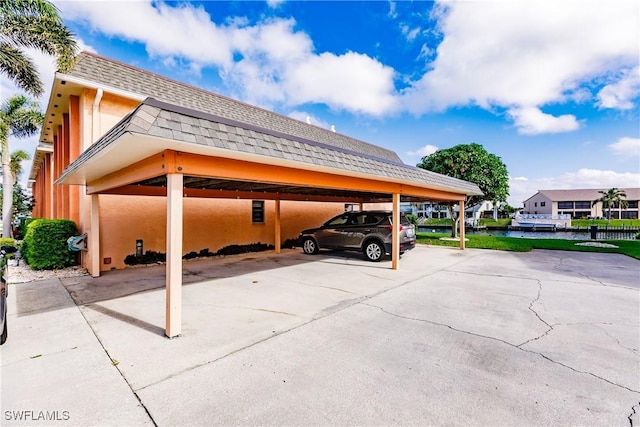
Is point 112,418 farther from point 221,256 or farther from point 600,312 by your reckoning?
point 221,256

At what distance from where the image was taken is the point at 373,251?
360 inches

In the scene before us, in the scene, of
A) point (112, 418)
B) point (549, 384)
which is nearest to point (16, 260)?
point (112, 418)

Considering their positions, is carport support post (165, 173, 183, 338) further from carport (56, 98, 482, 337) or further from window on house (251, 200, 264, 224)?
window on house (251, 200, 264, 224)

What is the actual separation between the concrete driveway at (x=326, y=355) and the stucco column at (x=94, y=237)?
1027 mm

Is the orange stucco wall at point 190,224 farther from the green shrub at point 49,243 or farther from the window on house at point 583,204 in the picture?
the window on house at point 583,204

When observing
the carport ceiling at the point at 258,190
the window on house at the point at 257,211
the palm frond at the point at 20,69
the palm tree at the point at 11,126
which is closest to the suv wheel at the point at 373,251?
the carport ceiling at the point at 258,190

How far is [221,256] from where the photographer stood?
408 inches

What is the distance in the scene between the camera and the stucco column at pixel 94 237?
6.95 meters

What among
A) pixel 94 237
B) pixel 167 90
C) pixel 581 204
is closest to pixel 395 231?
pixel 94 237

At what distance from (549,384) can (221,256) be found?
383 inches

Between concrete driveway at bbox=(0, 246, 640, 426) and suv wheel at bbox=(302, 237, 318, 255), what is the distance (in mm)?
4432

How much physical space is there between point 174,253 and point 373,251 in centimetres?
665

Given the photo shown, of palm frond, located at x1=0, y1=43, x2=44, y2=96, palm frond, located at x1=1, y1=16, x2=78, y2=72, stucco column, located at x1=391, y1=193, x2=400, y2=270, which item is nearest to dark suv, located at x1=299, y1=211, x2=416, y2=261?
stucco column, located at x1=391, y1=193, x2=400, y2=270

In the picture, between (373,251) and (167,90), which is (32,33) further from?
(373,251)
